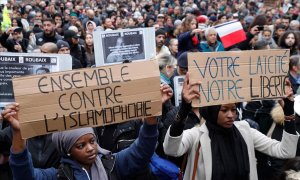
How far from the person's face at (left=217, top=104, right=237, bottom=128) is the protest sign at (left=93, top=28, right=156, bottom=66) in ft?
5.84

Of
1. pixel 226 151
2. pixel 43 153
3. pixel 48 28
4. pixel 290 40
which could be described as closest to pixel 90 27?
pixel 48 28

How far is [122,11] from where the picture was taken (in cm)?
1680

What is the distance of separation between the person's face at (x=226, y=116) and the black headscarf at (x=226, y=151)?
2 cm

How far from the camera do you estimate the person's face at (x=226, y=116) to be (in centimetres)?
302

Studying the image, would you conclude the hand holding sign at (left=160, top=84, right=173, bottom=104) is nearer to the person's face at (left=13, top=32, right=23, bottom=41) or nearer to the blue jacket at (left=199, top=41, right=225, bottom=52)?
A: the blue jacket at (left=199, top=41, right=225, bottom=52)

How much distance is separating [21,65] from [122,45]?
1399 mm

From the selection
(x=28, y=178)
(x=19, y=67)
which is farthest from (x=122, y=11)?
(x=28, y=178)

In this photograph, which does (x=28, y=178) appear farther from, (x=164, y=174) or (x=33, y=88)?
(x=164, y=174)

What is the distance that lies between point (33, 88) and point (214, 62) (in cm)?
114

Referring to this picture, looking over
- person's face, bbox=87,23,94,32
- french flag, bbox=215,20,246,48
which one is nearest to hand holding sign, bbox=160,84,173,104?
french flag, bbox=215,20,246,48

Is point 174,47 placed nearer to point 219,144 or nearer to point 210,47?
point 210,47

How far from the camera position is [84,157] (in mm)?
2703

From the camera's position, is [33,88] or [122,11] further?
[122,11]

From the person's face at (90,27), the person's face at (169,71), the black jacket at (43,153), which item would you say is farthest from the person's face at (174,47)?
the black jacket at (43,153)
